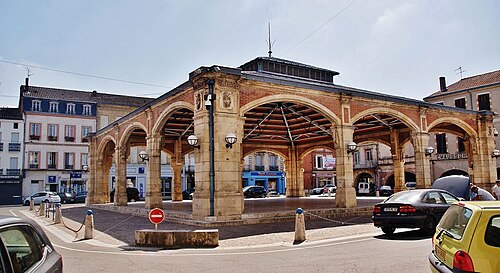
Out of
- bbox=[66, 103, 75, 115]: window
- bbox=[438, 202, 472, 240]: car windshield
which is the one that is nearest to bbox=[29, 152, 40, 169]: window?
bbox=[66, 103, 75, 115]: window

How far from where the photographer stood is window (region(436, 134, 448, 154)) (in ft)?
126

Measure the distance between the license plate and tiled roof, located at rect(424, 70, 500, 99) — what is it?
3540 centimetres

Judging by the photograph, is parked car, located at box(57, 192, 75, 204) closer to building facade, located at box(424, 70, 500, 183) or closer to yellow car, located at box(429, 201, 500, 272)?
building facade, located at box(424, 70, 500, 183)

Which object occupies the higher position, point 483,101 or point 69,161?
point 483,101

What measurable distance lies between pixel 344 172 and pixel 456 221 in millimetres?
12451

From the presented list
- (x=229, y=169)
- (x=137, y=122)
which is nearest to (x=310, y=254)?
(x=229, y=169)

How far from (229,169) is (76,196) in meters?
30.4

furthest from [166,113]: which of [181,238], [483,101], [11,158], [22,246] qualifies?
[11,158]

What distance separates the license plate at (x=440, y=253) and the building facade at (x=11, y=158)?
150 feet

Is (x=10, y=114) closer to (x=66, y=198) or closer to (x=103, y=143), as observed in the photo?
(x=66, y=198)

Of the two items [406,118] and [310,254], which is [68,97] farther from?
[310,254]

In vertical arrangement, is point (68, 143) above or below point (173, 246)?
above

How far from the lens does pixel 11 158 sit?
4347 cm

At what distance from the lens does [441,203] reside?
11.6 m
